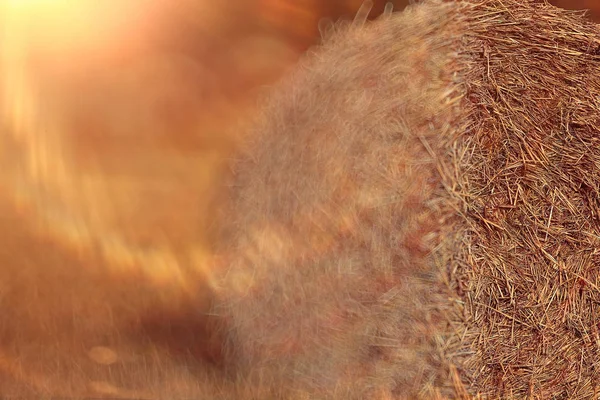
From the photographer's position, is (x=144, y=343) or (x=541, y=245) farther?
(x=144, y=343)

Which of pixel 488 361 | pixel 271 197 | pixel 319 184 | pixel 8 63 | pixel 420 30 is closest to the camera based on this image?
pixel 488 361

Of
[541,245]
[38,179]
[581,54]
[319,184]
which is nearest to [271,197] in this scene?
[319,184]

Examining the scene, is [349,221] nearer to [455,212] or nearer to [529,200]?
[455,212]

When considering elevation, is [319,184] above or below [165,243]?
above

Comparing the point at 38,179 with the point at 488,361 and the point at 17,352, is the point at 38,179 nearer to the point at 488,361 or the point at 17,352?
the point at 17,352

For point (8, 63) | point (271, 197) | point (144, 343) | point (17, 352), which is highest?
point (8, 63)
